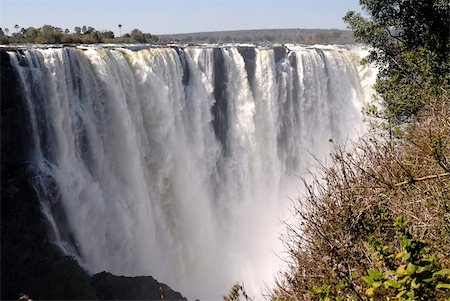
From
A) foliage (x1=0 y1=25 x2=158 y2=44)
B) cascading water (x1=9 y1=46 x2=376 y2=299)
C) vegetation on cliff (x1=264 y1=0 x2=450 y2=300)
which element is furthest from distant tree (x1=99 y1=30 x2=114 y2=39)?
vegetation on cliff (x1=264 y1=0 x2=450 y2=300)

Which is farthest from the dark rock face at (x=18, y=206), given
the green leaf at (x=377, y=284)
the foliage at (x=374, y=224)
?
the green leaf at (x=377, y=284)

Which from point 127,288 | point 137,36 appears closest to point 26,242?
point 127,288

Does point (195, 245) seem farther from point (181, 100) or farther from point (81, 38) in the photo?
point (81, 38)

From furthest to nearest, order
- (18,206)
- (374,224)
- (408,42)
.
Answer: (408,42)
(18,206)
(374,224)

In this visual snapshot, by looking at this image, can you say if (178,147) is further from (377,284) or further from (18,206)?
(377,284)

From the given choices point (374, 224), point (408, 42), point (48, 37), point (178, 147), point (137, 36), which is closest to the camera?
point (374, 224)

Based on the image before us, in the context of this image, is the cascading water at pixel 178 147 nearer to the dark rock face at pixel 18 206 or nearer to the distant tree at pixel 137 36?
the dark rock face at pixel 18 206

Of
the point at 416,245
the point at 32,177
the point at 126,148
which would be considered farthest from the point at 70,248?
the point at 416,245
